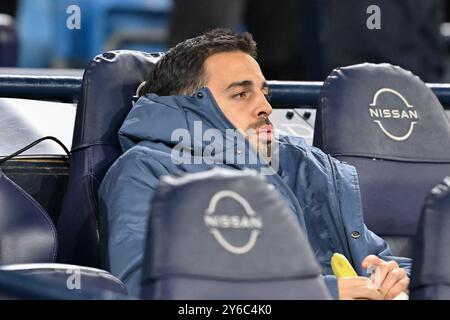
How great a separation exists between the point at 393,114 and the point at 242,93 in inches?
18.7

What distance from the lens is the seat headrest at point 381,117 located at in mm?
3486

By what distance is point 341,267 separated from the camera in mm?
3016

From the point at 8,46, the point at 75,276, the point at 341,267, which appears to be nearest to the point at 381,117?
the point at 341,267

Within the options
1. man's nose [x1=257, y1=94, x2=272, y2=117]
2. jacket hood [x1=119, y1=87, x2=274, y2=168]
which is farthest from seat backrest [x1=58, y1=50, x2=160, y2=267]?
man's nose [x1=257, y1=94, x2=272, y2=117]

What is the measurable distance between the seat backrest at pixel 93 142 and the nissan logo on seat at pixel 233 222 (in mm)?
910

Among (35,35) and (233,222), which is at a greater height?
(35,35)

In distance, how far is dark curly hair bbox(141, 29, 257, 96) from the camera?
331 centimetres

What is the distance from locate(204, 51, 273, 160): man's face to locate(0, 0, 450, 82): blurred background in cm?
84

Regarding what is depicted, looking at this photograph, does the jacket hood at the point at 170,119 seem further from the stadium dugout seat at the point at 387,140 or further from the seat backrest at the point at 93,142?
the stadium dugout seat at the point at 387,140

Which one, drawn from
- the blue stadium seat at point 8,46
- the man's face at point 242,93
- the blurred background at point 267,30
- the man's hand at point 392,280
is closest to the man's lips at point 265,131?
the man's face at point 242,93

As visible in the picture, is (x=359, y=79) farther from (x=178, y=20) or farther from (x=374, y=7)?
(x=178, y=20)

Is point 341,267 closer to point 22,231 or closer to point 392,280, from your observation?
point 392,280

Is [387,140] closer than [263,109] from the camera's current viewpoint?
No
